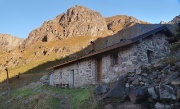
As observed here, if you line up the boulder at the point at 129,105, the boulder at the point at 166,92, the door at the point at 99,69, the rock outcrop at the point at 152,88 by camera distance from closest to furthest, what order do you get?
the boulder at the point at 166,92 < the rock outcrop at the point at 152,88 < the boulder at the point at 129,105 < the door at the point at 99,69

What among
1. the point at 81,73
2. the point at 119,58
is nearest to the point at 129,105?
the point at 119,58

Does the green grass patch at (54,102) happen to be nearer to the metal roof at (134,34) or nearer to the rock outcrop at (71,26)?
the metal roof at (134,34)

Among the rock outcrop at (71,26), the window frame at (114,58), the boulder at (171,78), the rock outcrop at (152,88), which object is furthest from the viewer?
the rock outcrop at (71,26)

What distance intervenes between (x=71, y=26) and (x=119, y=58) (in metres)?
86.3

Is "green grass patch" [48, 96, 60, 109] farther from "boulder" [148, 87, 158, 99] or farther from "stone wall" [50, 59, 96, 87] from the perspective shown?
"boulder" [148, 87, 158, 99]

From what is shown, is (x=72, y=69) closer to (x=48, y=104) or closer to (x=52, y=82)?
(x=52, y=82)

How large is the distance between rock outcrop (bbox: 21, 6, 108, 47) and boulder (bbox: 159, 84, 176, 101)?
9015 cm

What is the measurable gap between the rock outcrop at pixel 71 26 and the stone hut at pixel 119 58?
7551cm

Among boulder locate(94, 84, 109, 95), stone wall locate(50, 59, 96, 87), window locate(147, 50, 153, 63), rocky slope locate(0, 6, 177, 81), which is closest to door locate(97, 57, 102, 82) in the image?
stone wall locate(50, 59, 96, 87)

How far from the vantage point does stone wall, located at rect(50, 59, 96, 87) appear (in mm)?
22812

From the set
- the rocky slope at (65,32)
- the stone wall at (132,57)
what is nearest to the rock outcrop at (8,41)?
the rocky slope at (65,32)

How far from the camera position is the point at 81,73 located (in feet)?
79.2

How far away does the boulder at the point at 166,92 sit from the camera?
10734mm

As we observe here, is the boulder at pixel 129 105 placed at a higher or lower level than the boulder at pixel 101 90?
lower
